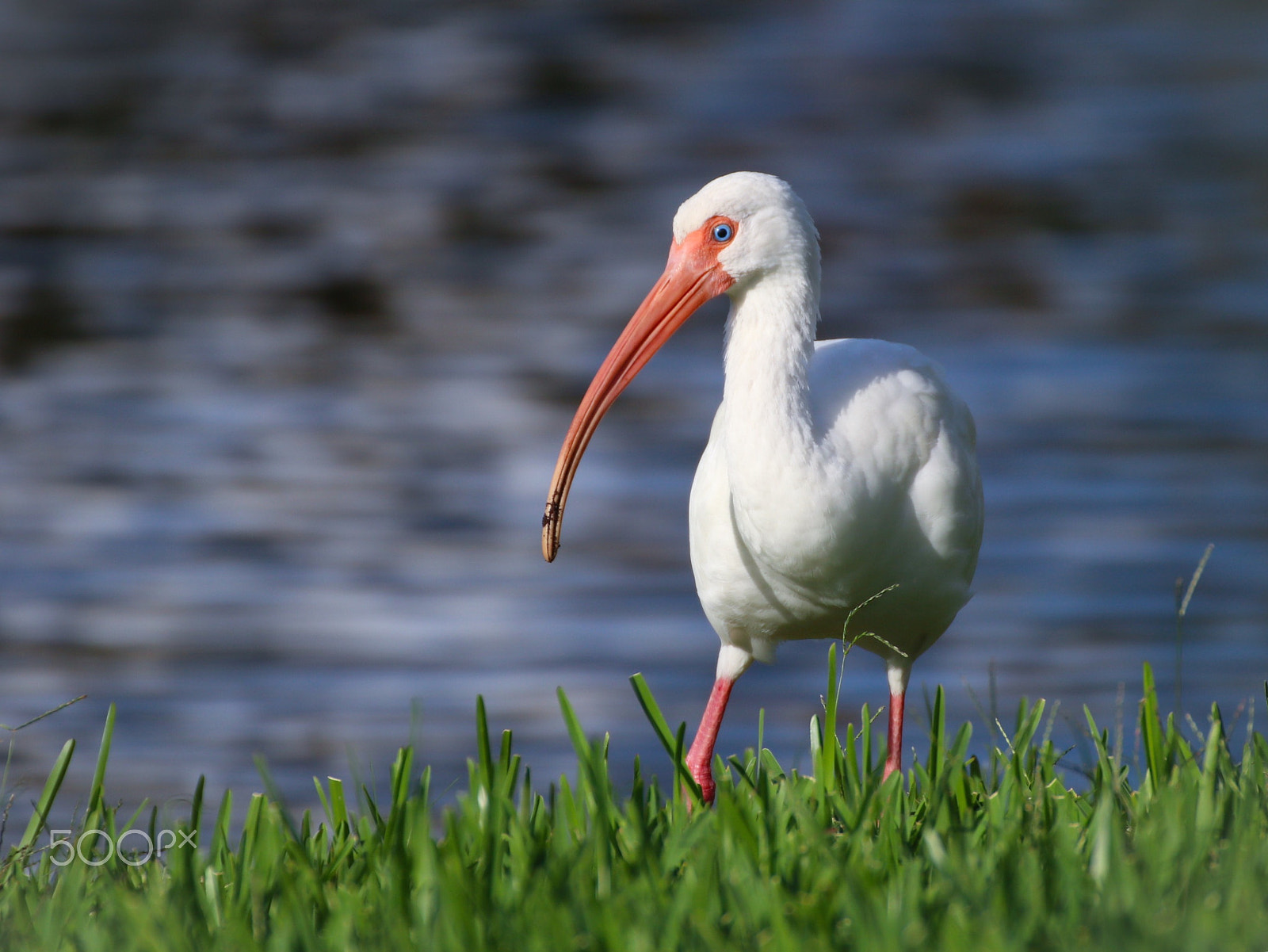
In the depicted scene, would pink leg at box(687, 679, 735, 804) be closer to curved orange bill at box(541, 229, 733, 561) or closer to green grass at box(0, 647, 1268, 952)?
green grass at box(0, 647, 1268, 952)

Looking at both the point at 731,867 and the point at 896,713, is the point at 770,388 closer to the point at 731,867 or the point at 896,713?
the point at 896,713

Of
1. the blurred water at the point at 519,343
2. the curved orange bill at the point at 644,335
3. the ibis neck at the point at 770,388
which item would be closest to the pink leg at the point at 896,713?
the ibis neck at the point at 770,388

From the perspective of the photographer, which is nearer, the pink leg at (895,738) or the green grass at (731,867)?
the green grass at (731,867)

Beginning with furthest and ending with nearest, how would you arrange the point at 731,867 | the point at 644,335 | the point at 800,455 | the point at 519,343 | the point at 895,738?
the point at 519,343 → the point at 895,738 → the point at 644,335 → the point at 800,455 → the point at 731,867

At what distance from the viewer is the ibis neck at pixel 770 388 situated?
3.43 metres

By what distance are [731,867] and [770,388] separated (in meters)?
1.28

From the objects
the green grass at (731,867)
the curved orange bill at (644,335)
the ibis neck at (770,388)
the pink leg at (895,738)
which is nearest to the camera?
the green grass at (731,867)

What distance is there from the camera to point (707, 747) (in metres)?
4.02

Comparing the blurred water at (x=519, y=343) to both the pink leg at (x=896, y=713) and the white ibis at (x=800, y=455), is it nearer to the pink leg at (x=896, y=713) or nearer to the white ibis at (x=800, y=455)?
the white ibis at (x=800, y=455)

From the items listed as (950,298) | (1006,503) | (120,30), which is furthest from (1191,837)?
(120,30)

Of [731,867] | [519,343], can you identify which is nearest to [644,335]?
[731,867]

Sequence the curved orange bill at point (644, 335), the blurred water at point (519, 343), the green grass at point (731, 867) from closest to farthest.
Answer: the green grass at point (731, 867)
the curved orange bill at point (644, 335)
the blurred water at point (519, 343)

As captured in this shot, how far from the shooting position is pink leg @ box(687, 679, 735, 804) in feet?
12.9

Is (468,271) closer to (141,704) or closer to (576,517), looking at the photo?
(576,517)
